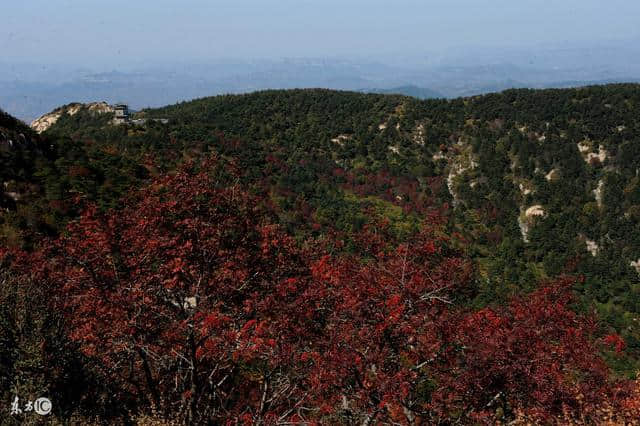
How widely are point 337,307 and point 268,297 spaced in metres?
1.90

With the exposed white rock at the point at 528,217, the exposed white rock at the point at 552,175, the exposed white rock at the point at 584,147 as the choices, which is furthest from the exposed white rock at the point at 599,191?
the exposed white rock at the point at 528,217

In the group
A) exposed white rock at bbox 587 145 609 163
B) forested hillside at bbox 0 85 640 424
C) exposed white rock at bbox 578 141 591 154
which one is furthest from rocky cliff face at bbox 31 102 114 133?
exposed white rock at bbox 587 145 609 163

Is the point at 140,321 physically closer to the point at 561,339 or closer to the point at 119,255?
the point at 119,255

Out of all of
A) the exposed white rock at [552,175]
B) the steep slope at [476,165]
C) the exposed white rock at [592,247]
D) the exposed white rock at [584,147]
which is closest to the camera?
the steep slope at [476,165]

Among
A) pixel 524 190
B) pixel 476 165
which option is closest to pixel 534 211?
pixel 524 190

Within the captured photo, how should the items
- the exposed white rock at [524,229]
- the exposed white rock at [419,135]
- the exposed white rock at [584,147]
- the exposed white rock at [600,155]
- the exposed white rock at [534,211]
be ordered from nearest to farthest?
1. the exposed white rock at [524,229]
2. the exposed white rock at [534,211]
3. the exposed white rock at [600,155]
4. the exposed white rock at [584,147]
5. the exposed white rock at [419,135]

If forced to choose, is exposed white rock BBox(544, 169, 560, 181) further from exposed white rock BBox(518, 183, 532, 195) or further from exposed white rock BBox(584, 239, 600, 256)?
exposed white rock BBox(584, 239, 600, 256)

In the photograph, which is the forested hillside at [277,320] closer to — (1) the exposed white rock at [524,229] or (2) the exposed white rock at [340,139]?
(1) the exposed white rock at [524,229]

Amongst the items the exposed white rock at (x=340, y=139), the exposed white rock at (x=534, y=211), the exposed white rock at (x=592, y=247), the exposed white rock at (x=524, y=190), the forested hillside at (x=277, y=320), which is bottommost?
the exposed white rock at (x=592, y=247)

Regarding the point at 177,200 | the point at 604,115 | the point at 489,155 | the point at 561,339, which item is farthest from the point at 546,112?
the point at 177,200

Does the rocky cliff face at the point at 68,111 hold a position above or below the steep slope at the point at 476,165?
above

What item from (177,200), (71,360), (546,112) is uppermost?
(546,112)

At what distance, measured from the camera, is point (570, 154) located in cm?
8012

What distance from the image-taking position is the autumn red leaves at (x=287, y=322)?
1066 cm
